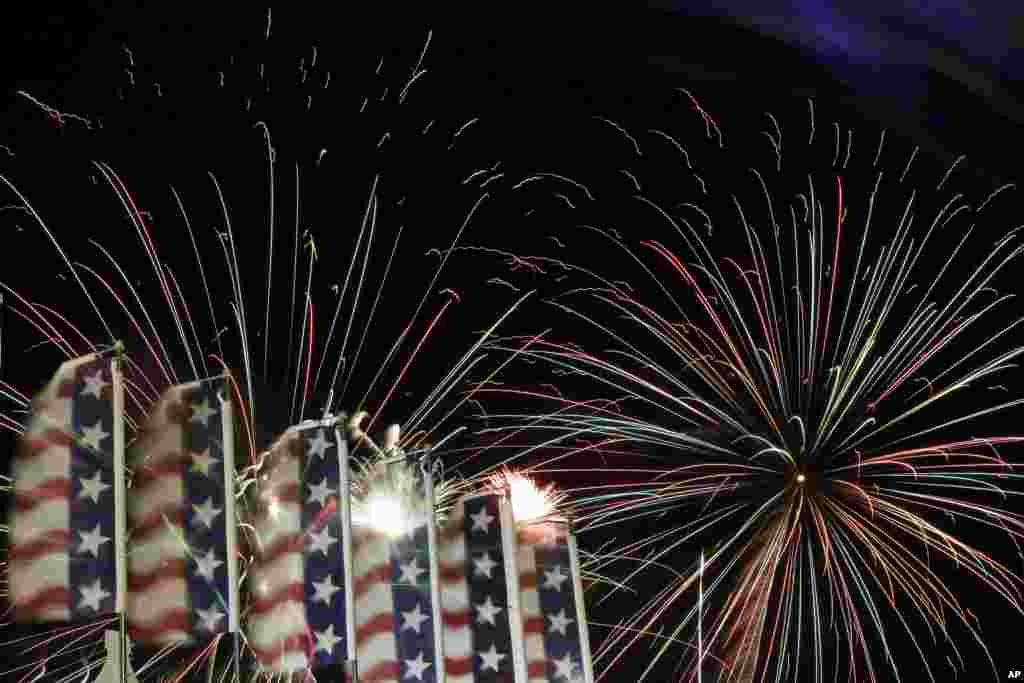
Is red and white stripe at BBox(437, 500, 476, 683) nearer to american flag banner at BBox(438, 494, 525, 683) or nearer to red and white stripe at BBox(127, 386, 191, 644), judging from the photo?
american flag banner at BBox(438, 494, 525, 683)

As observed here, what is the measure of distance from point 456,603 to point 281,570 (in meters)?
4.60

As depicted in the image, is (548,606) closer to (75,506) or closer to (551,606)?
(551,606)

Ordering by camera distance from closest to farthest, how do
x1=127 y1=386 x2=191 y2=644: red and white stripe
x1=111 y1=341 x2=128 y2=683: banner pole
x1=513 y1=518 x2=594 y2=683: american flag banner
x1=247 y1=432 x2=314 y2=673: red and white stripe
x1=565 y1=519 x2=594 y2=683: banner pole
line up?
x1=111 y1=341 x2=128 y2=683: banner pole → x1=127 y1=386 x2=191 y2=644: red and white stripe → x1=247 y1=432 x2=314 y2=673: red and white stripe → x1=513 y1=518 x2=594 y2=683: american flag banner → x1=565 y1=519 x2=594 y2=683: banner pole

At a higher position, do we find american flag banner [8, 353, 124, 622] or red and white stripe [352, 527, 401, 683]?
american flag banner [8, 353, 124, 622]

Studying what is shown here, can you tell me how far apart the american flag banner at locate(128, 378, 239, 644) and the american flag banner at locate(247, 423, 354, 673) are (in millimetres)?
1562

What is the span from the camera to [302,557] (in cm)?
2023

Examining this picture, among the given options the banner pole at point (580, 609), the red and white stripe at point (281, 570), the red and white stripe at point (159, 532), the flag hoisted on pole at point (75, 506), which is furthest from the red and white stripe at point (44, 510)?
the banner pole at point (580, 609)

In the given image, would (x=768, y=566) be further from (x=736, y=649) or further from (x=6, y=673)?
(x=6, y=673)

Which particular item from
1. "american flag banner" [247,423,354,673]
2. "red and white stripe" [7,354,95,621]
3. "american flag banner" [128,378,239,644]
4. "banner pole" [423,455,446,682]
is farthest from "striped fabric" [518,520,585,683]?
"red and white stripe" [7,354,95,621]

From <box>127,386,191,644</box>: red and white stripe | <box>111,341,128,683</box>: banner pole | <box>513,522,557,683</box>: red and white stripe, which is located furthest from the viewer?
<box>513,522,557,683</box>: red and white stripe

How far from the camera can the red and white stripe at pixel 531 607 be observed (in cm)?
2562

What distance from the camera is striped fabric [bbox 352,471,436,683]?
71.7 ft

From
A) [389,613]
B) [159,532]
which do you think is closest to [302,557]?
[389,613]

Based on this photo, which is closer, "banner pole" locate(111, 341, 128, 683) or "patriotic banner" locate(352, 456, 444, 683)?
"banner pole" locate(111, 341, 128, 683)
